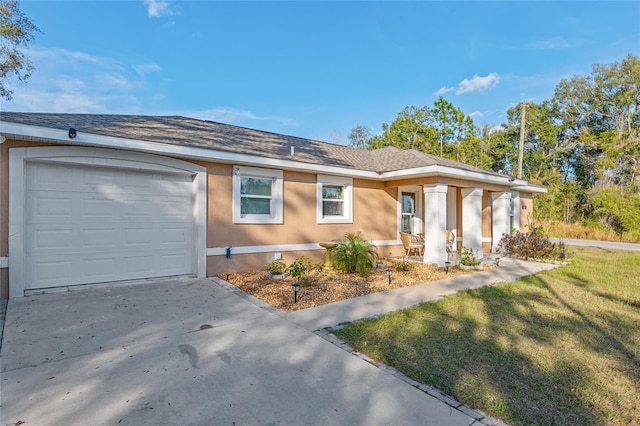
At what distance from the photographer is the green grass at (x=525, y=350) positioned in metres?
2.74

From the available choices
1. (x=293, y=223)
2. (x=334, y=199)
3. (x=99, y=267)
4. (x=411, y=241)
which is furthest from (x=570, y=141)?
(x=99, y=267)

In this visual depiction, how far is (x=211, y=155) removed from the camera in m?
7.20

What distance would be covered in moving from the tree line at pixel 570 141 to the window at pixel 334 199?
15.5 metres

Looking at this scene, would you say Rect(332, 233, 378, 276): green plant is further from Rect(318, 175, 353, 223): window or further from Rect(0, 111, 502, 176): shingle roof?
Rect(0, 111, 502, 176): shingle roof

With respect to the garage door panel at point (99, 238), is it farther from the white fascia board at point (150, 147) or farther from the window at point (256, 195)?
the window at point (256, 195)

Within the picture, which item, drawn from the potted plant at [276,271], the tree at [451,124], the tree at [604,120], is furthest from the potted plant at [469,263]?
the tree at [451,124]

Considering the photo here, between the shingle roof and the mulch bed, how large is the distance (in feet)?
9.69

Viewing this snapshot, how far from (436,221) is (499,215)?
15.4ft

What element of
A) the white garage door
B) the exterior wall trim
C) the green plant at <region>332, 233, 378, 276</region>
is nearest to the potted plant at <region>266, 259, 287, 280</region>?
the exterior wall trim

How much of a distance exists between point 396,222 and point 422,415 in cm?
917

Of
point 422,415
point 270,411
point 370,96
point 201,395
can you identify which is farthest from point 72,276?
point 370,96

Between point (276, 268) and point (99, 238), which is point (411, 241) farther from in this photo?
point (99, 238)

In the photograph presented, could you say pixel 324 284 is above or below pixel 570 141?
below

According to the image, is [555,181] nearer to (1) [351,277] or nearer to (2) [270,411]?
(1) [351,277]
